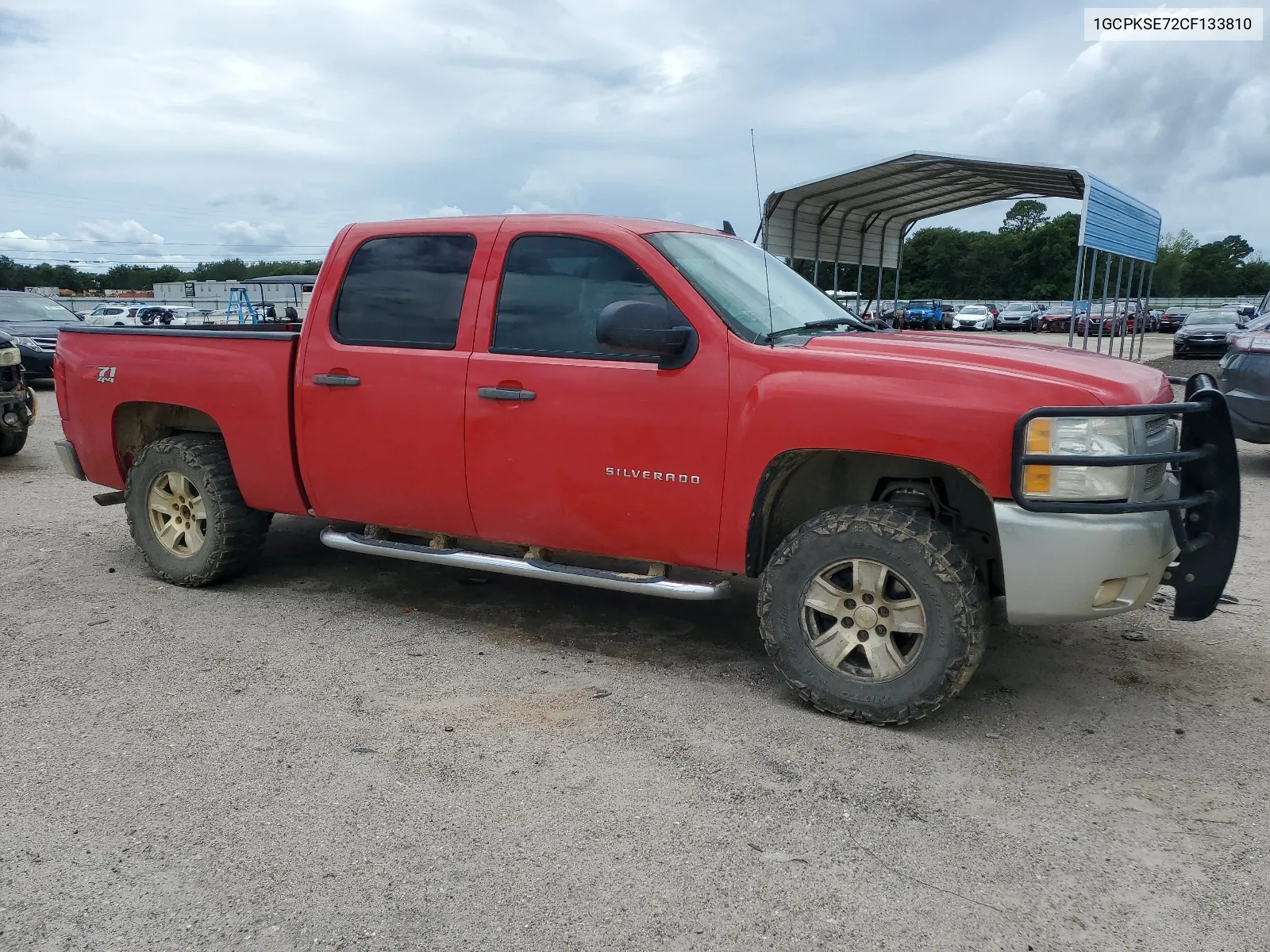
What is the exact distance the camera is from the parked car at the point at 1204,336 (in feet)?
86.9

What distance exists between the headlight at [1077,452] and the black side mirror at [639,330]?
1333 mm

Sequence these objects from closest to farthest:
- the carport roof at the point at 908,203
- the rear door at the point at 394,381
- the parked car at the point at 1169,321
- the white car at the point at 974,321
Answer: the rear door at the point at 394,381 < the carport roof at the point at 908,203 < the parked car at the point at 1169,321 < the white car at the point at 974,321

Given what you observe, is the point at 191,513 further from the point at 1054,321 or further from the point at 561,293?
the point at 1054,321

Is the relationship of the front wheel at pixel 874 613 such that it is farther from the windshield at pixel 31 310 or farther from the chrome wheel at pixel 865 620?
the windshield at pixel 31 310

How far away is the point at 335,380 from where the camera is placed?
4.94 metres

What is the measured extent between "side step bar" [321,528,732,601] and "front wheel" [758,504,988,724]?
11.8 inches

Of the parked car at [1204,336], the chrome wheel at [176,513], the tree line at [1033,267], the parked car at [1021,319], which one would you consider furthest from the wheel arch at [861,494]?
the tree line at [1033,267]

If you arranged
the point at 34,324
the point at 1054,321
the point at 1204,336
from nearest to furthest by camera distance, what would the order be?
the point at 34,324
the point at 1204,336
the point at 1054,321

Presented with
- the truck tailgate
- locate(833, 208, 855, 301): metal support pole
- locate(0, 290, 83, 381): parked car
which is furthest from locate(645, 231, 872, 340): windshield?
locate(0, 290, 83, 381): parked car

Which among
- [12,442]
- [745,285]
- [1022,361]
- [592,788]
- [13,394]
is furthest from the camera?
[12,442]

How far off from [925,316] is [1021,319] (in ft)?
20.5

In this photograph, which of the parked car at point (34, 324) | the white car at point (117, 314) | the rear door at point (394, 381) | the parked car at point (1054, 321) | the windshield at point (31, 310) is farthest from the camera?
the parked car at point (1054, 321)

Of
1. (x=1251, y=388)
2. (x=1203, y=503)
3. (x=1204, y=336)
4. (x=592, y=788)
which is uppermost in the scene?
(x=1204, y=336)

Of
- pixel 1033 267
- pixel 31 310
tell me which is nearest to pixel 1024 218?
pixel 1033 267
